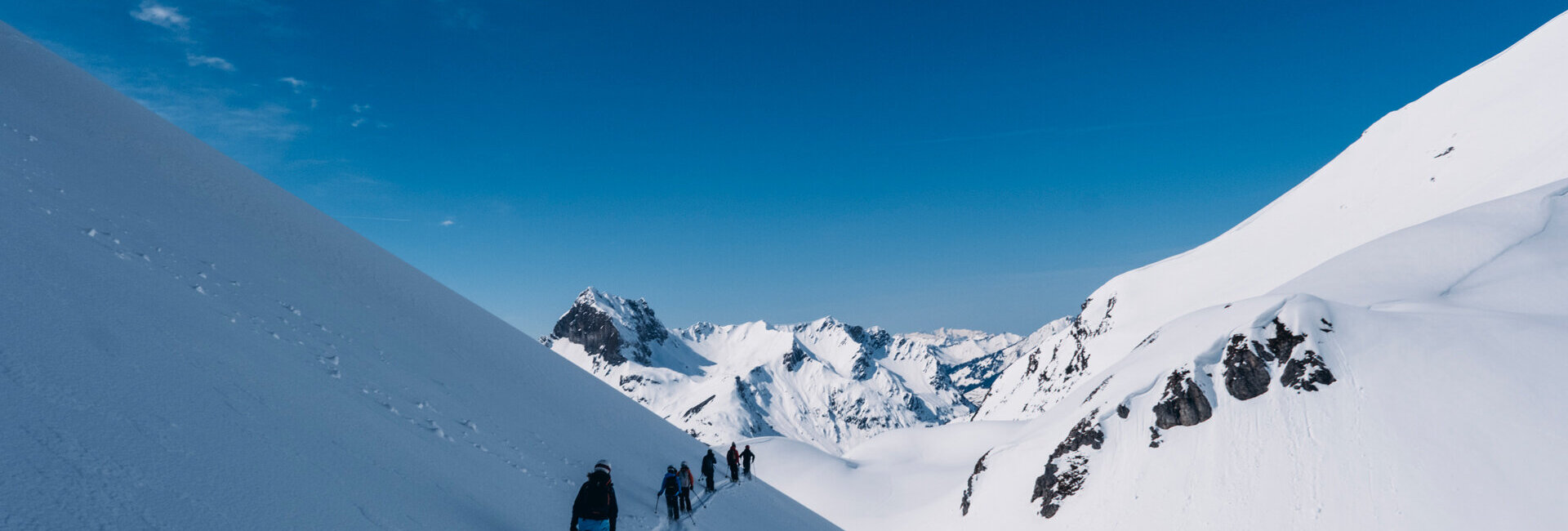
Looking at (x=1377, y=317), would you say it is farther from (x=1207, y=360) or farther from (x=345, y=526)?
(x=345, y=526)

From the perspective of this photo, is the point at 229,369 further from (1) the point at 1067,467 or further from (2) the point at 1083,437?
(2) the point at 1083,437

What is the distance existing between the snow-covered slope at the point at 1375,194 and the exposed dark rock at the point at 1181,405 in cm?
4265

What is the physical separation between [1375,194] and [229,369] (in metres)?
121

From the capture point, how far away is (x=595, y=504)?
9.60 meters

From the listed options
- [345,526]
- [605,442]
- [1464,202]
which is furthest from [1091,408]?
[1464,202]

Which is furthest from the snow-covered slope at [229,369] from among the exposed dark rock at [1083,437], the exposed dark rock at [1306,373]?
the exposed dark rock at [1306,373]

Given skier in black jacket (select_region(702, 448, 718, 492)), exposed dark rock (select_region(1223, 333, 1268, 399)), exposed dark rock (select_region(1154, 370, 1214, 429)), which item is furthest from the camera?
exposed dark rock (select_region(1154, 370, 1214, 429))

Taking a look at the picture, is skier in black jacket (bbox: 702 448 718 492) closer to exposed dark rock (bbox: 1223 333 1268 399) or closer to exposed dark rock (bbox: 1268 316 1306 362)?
exposed dark rock (bbox: 1223 333 1268 399)

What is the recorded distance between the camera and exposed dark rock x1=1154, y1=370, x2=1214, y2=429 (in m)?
37.8

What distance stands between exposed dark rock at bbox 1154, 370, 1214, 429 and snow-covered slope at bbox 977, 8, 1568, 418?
4265cm

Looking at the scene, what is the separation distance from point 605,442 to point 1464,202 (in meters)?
88.5

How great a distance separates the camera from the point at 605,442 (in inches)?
739

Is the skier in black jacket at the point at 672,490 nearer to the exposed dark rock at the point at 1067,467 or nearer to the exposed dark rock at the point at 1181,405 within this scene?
the exposed dark rock at the point at 1067,467

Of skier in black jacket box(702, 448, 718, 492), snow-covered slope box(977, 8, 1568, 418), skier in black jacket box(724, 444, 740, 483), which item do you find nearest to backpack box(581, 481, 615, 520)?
skier in black jacket box(702, 448, 718, 492)
